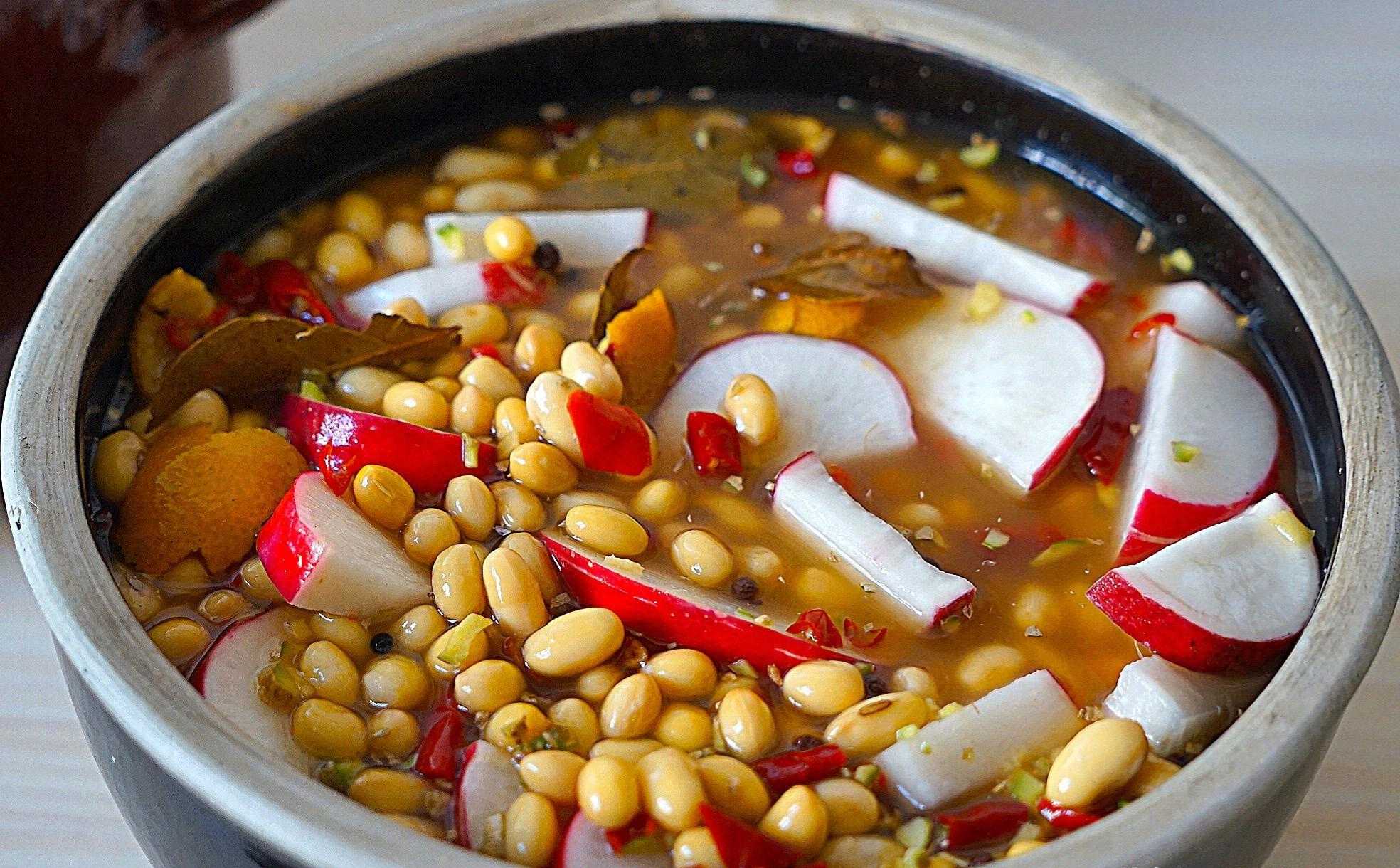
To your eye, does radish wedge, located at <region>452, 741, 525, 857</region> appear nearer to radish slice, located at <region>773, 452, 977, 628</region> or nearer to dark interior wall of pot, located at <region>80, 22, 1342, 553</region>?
radish slice, located at <region>773, 452, 977, 628</region>

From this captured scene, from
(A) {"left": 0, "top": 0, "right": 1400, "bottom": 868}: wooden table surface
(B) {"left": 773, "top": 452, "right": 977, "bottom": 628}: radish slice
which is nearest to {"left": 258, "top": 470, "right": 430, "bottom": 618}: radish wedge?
(B) {"left": 773, "top": 452, "right": 977, "bottom": 628}: radish slice

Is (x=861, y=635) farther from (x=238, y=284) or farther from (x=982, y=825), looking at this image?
(x=238, y=284)

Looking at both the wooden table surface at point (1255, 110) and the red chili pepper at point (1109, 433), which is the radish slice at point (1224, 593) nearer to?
the red chili pepper at point (1109, 433)

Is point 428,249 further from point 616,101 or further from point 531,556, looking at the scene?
point 531,556

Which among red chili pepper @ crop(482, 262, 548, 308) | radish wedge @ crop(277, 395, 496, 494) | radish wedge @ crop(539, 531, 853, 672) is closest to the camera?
radish wedge @ crop(539, 531, 853, 672)

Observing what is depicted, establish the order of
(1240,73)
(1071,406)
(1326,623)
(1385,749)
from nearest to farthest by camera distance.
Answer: (1326,623) → (1071,406) → (1385,749) → (1240,73)

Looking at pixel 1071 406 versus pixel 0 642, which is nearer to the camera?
pixel 1071 406

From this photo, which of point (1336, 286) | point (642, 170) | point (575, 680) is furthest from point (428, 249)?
point (1336, 286)
